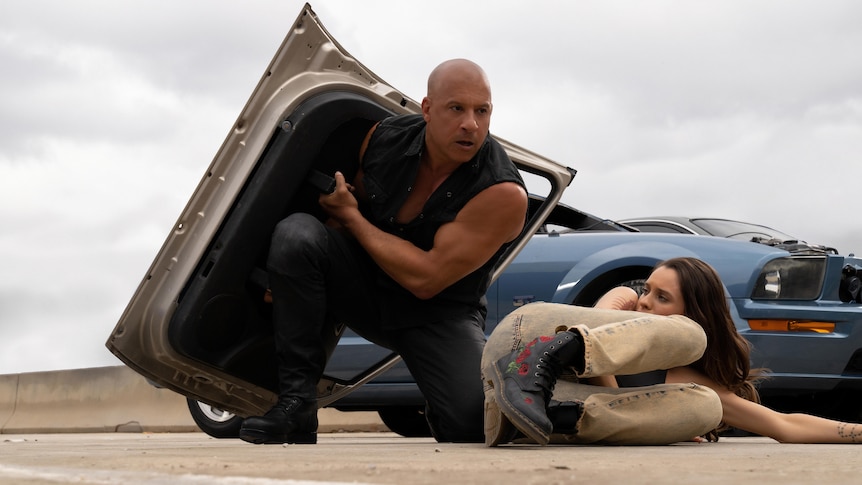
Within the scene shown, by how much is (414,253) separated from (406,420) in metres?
3.43

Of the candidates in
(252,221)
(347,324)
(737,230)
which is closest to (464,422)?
(347,324)

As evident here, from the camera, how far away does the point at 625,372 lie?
11.3ft

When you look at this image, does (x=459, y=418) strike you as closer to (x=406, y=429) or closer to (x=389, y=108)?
→ (x=389, y=108)

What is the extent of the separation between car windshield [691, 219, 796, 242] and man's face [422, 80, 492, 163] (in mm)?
3370

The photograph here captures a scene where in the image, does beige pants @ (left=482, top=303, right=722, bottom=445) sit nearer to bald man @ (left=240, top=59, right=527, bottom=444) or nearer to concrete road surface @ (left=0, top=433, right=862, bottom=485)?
concrete road surface @ (left=0, top=433, right=862, bottom=485)

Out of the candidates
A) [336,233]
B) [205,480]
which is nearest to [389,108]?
[336,233]

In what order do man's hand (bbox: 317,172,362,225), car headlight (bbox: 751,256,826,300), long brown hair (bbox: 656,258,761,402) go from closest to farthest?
long brown hair (bbox: 656,258,761,402)
man's hand (bbox: 317,172,362,225)
car headlight (bbox: 751,256,826,300)

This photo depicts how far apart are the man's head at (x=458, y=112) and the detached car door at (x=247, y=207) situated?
37 cm

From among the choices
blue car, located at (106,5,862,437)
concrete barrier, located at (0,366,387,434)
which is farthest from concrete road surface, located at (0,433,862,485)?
concrete barrier, located at (0,366,387,434)

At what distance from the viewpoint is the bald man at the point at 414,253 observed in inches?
164

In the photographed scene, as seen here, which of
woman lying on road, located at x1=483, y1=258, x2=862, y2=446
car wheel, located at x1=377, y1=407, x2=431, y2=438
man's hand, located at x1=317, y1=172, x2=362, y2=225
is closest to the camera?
woman lying on road, located at x1=483, y1=258, x2=862, y2=446

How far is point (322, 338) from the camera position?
180 inches

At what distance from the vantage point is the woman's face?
13.3ft

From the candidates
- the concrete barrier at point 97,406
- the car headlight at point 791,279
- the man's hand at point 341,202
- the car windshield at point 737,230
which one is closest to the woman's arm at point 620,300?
the man's hand at point 341,202
